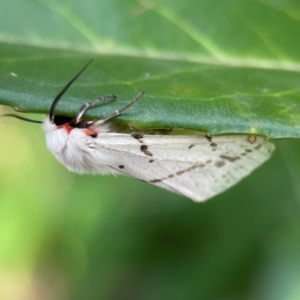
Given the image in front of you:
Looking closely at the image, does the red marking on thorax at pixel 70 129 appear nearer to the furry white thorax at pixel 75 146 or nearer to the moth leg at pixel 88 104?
the furry white thorax at pixel 75 146

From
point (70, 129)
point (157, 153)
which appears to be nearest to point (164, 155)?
point (157, 153)

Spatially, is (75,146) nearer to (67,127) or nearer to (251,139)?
(67,127)

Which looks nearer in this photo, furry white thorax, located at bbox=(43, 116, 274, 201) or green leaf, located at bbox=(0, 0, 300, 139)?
green leaf, located at bbox=(0, 0, 300, 139)

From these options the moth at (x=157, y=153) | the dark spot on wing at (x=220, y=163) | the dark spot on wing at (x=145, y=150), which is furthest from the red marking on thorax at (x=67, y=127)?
the dark spot on wing at (x=220, y=163)

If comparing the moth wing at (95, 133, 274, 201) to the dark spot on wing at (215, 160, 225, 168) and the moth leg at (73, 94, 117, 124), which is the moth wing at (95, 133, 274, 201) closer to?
the dark spot on wing at (215, 160, 225, 168)

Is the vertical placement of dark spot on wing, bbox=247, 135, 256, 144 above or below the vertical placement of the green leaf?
below

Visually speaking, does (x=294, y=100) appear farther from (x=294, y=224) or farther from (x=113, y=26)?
(x=294, y=224)

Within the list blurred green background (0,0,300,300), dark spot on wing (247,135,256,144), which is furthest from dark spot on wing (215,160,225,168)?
blurred green background (0,0,300,300)
